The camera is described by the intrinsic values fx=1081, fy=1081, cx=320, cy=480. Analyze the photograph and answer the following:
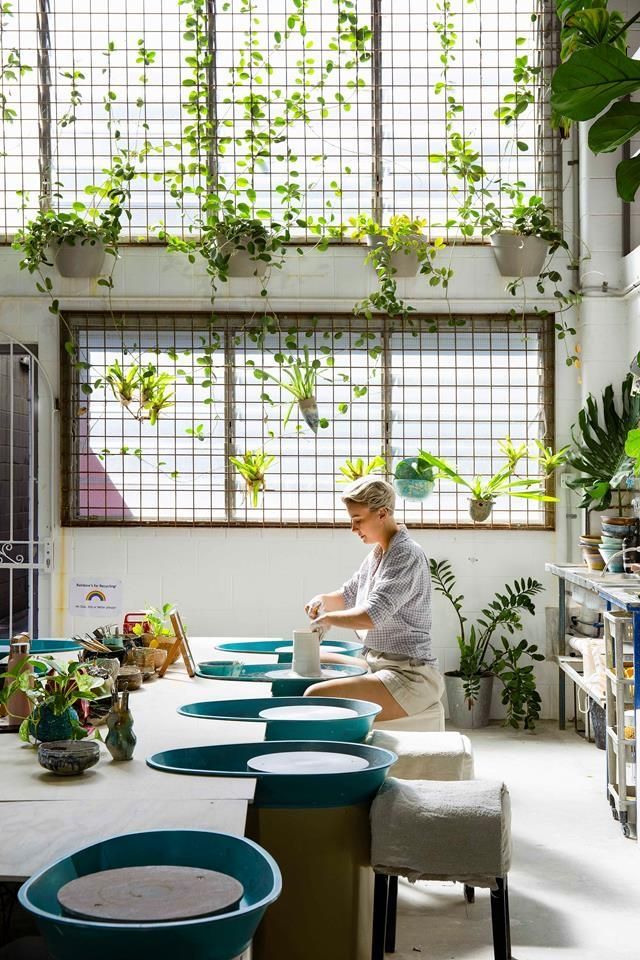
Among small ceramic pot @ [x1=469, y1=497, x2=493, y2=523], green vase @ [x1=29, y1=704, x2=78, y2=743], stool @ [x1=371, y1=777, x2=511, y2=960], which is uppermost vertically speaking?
small ceramic pot @ [x1=469, y1=497, x2=493, y2=523]

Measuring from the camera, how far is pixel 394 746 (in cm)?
345

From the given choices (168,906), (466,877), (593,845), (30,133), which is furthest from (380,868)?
(30,133)

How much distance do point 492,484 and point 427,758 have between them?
3371 millimetres

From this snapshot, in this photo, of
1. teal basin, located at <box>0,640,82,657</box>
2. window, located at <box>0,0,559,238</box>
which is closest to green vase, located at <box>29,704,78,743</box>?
teal basin, located at <box>0,640,82,657</box>

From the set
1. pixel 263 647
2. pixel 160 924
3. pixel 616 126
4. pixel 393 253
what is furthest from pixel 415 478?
pixel 616 126

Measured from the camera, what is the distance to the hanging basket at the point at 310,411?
22.1ft

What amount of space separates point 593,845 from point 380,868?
1981mm

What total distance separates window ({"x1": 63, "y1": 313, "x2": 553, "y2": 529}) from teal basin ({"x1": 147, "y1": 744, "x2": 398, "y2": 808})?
156 inches

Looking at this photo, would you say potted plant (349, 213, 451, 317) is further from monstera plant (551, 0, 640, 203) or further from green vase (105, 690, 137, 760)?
monstera plant (551, 0, 640, 203)

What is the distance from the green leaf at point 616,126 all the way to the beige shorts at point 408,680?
116 inches

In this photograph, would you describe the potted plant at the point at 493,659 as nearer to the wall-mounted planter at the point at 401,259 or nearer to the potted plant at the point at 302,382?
the potted plant at the point at 302,382

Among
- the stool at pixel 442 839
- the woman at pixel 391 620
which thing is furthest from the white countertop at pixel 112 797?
the woman at pixel 391 620

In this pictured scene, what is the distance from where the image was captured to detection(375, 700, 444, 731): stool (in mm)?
4160

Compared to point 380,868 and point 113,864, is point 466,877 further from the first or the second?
point 113,864
